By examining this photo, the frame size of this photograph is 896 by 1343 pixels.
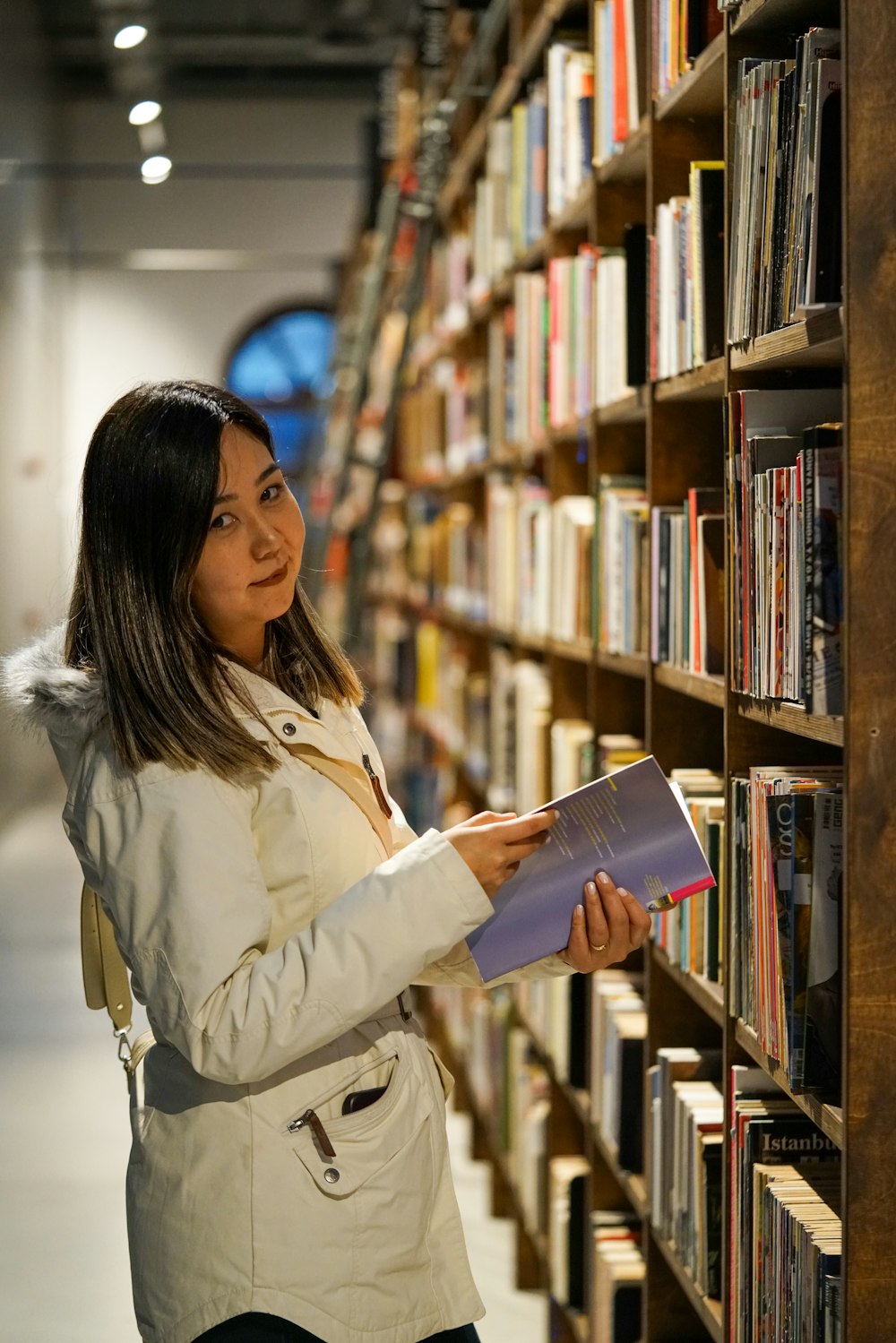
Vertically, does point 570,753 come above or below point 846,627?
below

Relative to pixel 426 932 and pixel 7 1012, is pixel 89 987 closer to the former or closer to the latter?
pixel 426 932

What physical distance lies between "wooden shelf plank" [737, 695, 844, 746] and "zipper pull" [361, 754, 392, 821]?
17.2 inches

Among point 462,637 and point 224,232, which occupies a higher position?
point 224,232

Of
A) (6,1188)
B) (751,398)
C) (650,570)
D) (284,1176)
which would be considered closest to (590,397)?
(650,570)

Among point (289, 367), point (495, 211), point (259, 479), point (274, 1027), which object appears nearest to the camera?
point (274, 1027)

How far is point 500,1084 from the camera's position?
4.09 metres

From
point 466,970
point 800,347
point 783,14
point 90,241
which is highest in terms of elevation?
point 90,241

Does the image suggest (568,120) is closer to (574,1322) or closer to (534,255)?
(534,255)

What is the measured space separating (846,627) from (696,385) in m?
0.68

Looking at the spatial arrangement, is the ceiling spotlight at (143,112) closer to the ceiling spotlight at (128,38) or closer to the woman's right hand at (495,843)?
the ceiling spotlight at (128,38)

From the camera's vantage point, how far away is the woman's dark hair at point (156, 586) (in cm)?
149

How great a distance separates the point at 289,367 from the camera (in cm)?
1291

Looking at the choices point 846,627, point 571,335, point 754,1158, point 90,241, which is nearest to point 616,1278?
point 754,1158

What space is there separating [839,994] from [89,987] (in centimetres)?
86
